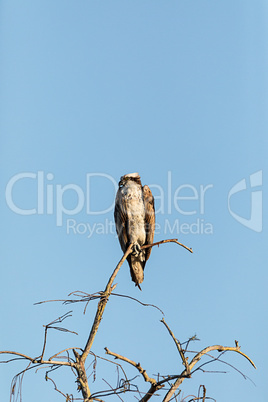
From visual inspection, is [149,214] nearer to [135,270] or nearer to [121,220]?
[121,220]

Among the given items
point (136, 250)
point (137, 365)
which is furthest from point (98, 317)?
point (136, 250)

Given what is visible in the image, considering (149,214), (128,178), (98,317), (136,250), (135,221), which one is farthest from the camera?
(128,178)

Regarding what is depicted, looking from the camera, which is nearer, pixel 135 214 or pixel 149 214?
pixel 135 214

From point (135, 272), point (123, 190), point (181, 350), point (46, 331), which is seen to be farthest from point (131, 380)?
point (123, 190)

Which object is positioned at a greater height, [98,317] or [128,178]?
[128,178]

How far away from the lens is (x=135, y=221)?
5824mm

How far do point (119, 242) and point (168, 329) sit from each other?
3497 millimetres

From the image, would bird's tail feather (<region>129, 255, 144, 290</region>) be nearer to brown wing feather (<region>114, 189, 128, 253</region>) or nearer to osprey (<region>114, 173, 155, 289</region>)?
osprey (<region>114, 173, 155, 289</region>)

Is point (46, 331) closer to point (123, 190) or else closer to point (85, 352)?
point (85, 352)

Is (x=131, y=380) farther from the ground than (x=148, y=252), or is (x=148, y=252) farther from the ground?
(x=148, y=252)

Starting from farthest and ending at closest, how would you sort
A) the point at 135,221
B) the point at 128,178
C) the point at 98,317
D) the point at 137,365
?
1. the point at 128,178
2. the point at 135,221
3. the point at 98,317
4. the point at 137,365

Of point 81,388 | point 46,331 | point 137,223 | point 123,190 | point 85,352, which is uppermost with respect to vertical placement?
point 123,190

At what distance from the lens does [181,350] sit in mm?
2576

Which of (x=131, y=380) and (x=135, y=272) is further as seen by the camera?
(x=135, y=272)
